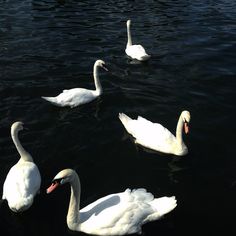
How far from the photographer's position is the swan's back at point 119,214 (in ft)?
27.8

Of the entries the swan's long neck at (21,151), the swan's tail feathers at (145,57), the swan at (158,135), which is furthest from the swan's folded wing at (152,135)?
the swan's tail feathers at (145,57)

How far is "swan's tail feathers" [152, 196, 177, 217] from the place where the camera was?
8773 millimetres

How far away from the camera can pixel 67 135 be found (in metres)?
12.2

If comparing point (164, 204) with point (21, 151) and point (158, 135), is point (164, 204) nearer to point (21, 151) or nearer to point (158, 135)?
point (158, 135)

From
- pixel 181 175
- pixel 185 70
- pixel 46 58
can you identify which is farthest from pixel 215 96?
pixel 46 58

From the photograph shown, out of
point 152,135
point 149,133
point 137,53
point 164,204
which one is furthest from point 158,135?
point 137,53

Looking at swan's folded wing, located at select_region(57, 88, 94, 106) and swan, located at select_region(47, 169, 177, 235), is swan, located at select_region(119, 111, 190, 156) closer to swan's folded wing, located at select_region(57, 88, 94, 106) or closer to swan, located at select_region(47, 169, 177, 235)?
swan's folded wing, located at select_region(57, 88, 94, 106)

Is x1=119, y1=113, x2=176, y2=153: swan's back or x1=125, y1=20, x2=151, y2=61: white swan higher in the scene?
x1=125, y1=20, x2=151, y2=61: white swan

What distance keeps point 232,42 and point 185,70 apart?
4570 mm

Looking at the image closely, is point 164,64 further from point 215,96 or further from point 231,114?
point 231,114

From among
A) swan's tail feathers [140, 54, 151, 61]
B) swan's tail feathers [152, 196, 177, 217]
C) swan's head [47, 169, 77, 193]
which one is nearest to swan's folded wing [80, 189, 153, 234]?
swan's tail feathers [152, 196, 177, 217]

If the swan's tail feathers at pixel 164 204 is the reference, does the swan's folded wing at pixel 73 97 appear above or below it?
above

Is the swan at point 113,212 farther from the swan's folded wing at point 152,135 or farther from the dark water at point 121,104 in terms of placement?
the swan's folded wing at point 152,135

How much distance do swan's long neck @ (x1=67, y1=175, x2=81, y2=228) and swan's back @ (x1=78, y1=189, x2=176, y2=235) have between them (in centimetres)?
17
